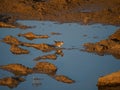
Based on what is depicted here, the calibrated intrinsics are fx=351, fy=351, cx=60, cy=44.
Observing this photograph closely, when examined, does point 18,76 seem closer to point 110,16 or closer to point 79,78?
point 79,78

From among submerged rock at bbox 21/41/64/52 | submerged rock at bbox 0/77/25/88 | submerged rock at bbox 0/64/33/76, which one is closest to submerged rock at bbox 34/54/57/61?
submerged rock at bbox 21/41/64/52

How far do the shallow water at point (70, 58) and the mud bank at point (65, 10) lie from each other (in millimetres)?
732

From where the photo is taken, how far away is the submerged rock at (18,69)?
29.8 feet

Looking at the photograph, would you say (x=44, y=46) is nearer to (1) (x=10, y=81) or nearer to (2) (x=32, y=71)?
(2) (x=32, y=71)

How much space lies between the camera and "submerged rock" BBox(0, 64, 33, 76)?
9094 millimetres

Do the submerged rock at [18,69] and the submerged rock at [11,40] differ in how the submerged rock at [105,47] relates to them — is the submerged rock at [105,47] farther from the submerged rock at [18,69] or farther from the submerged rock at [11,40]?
the submerged rock at [18,69]

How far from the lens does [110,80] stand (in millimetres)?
8617

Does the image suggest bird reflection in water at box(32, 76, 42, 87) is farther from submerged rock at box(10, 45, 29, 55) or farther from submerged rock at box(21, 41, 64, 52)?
submerged rock at box(21, 41, 64, 52)


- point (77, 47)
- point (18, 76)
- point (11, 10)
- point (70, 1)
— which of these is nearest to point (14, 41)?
point (77, 47)

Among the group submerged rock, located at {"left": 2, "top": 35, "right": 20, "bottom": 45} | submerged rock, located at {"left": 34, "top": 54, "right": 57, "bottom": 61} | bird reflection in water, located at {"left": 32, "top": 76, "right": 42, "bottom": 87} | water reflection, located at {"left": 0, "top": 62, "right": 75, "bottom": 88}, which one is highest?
submerged rock, located at {"left": 2, "top": 35, "right": 20, "bottom": 45}

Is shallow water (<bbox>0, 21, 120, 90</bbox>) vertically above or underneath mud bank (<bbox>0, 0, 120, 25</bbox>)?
underneath

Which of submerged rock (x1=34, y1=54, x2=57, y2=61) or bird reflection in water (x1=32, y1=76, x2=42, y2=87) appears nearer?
bird reflection in water (x1=32, y1=76, x2=42, y2=87)

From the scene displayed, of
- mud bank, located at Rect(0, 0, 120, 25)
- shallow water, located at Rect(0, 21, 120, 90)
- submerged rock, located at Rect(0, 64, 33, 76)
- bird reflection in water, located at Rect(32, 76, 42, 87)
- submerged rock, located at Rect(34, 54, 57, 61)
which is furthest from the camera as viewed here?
mud bank, located at Rect(0, 0, 120, 25)

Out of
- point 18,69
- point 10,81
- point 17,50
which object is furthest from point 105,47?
point 10,81
